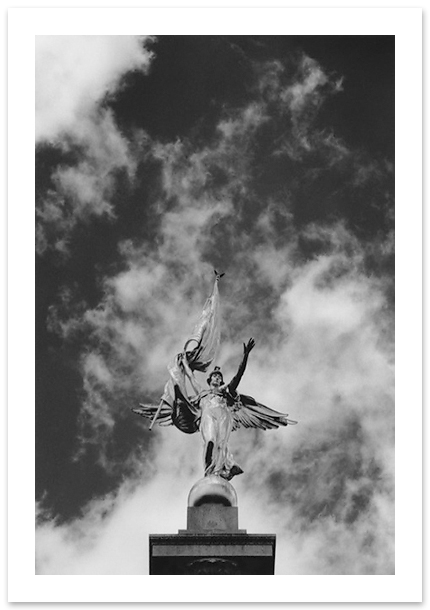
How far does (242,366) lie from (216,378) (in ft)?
3.04

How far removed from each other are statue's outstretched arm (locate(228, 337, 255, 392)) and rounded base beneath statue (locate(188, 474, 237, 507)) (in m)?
2.88

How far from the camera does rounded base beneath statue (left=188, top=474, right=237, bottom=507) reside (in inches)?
1384

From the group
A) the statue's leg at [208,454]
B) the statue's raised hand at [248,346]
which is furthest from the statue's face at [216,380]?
the statue's leg at [208,454]

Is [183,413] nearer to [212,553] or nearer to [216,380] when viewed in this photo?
[216,380]

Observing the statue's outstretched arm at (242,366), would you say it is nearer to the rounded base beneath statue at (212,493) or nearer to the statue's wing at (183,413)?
the statue's wing at (183,413)

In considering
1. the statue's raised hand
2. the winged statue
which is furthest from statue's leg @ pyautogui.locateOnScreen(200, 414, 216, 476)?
the statue's raised hand

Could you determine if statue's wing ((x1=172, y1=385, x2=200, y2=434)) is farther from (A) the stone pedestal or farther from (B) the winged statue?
(A) the stone pedestal

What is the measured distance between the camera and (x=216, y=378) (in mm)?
38062

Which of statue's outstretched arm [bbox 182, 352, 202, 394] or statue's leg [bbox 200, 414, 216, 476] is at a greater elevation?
statue's outstretched arm [bbox 182, 352, 202, 394]

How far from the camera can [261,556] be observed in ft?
110

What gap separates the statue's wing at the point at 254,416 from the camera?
38.0 m
